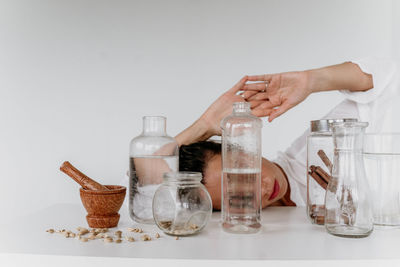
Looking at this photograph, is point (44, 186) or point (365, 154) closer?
point (365, 154)

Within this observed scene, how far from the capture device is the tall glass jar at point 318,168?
0.74 meters

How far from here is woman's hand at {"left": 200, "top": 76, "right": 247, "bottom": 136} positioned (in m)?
1.07

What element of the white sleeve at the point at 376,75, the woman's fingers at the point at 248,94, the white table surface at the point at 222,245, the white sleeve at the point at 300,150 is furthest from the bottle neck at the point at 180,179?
the white sleeve at the point at 376,75

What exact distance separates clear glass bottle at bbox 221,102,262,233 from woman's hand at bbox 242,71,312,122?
0.35 metres

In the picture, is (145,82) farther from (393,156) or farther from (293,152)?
(393,156)

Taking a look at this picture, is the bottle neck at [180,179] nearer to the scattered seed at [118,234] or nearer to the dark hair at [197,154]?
the scattered seed at [118,234]

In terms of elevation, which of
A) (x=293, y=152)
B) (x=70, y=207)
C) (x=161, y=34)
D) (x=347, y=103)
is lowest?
(x=70, y=207)

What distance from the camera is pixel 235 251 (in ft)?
1.81

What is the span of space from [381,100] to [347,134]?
0.67 m

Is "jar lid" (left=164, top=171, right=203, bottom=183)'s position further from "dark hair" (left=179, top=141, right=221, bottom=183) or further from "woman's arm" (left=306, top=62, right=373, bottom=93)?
"woman's arm" (left=306, top=62, right=373, bottom=93)

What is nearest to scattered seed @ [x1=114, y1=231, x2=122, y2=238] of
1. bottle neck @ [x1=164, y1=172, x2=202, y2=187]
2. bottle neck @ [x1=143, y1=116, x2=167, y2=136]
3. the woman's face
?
bottle neck @ [x1=164, y1=172, x2=202, y2=187]

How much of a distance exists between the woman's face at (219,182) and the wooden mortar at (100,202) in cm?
33

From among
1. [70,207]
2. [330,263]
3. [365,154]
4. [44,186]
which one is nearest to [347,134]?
[365,154]

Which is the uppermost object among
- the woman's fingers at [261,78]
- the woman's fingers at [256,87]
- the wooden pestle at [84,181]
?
the woman's fingers at [261,78]
